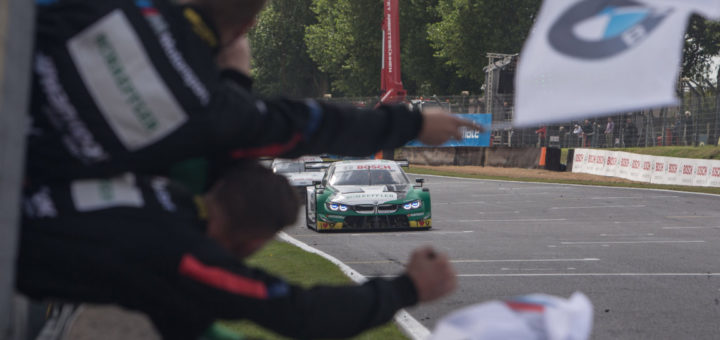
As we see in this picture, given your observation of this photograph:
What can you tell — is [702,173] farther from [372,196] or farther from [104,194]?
[104,194]

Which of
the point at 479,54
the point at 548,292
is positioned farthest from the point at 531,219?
the point at 479,54

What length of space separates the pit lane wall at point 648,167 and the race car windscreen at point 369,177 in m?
14.1

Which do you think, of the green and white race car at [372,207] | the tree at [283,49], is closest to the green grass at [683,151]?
the green and white race car at [372,207]

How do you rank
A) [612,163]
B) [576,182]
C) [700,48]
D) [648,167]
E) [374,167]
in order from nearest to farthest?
1. [374,167]
2. [648,167]
3. [576,182]
4. [612,163]
5. [700,48]

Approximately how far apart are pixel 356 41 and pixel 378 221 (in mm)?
55308

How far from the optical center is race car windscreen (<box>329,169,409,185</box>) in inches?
731

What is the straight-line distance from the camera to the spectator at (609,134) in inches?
1430

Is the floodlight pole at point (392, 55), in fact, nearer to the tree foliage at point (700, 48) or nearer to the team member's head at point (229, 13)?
the tree foliage at point (700, 48)

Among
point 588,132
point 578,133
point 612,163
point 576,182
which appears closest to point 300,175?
point 576,182

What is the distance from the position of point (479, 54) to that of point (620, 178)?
1082 inches

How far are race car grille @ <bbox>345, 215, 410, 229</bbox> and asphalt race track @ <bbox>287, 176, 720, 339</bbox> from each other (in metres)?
0.20

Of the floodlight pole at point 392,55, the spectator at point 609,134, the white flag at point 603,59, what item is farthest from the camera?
the floodlight pole at point 392,55

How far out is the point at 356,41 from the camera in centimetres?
7162

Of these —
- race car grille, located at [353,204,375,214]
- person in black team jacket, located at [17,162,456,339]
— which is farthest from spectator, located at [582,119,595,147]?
person in black team jacket, located at [17,162,456,339]
